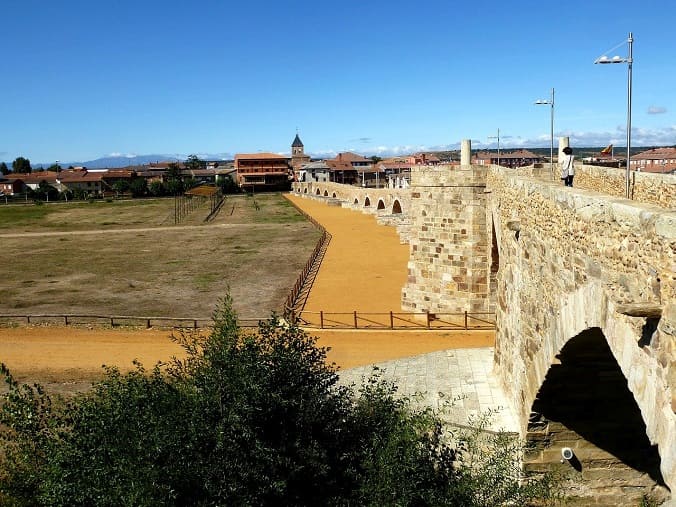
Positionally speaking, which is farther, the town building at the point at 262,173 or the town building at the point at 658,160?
Answer: the town building at the point at 262,173

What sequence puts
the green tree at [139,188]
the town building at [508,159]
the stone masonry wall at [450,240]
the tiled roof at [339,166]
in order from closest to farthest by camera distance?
the stone masonry wall at [450,240] → the town building at [508,159] → the green tree at [139,188] → the tiled roof at [339,166]

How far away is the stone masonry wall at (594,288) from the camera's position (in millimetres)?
5262

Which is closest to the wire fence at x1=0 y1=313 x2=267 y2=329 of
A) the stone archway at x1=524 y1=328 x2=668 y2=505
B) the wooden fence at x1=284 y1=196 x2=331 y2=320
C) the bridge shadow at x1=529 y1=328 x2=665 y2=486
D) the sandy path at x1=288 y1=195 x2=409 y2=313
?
the wooden fence at x1=284 y1=196 x2=331 y2=320

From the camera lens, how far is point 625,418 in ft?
36.7

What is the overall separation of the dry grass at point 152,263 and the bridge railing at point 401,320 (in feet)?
12.4

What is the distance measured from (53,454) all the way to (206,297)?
24.0 m

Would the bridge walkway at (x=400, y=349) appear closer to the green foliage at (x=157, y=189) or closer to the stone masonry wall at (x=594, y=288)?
the stone masonry wall at (x=594, y=288)

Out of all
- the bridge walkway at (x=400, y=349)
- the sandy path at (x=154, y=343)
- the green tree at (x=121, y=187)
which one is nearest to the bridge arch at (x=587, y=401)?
the bridge walkway at (x=400, y=349)

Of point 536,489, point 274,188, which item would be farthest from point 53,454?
point 274,188

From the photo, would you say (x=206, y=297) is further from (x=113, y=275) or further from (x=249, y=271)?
(x=113, y=275)

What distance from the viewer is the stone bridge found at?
5402 mm

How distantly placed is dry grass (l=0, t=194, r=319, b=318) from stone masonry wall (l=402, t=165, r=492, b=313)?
8.62m

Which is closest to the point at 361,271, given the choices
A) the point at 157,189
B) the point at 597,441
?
the point at 597,441

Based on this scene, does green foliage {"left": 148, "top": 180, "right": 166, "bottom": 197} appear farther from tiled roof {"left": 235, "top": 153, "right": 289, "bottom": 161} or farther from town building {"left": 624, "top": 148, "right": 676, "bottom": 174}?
town building {"left": 624, "top": 148, "right": 676, "bottom": 174}
